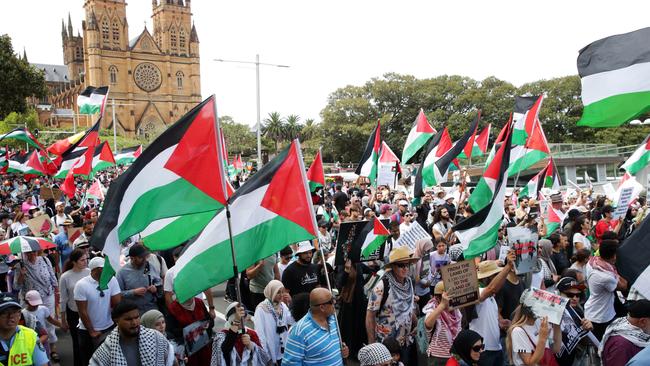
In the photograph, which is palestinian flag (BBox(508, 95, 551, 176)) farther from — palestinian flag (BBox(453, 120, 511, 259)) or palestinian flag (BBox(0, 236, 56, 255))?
palestinian flag (BBox(0, 236, 56, 255))

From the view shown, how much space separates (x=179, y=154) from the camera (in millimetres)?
5027

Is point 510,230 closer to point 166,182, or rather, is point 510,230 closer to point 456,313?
point 456,313

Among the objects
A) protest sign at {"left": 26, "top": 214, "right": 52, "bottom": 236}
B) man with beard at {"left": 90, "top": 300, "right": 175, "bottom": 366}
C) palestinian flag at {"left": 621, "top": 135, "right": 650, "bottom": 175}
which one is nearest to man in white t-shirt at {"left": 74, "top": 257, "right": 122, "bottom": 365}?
man with beard at {"left": 90, "top": 300, "right": 175, "bottom": 366}

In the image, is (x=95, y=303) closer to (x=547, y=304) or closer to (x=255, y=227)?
(x=255, y=227)

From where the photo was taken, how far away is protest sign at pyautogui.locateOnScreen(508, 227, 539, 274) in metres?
5.77

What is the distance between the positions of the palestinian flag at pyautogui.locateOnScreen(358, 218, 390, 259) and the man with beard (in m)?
3.05

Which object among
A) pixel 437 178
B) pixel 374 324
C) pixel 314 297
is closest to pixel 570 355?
pixel 374 324

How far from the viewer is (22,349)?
4.43 m

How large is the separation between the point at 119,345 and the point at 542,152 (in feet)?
34.2

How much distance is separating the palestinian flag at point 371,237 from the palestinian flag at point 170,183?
90.1 inches

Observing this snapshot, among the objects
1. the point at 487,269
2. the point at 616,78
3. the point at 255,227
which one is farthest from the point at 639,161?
the point at 255,227

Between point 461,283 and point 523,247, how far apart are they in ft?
3.23

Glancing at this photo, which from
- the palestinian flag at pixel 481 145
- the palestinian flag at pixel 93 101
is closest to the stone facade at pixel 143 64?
the palestinian flag at pixel 93 101

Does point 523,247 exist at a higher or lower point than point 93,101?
lower
